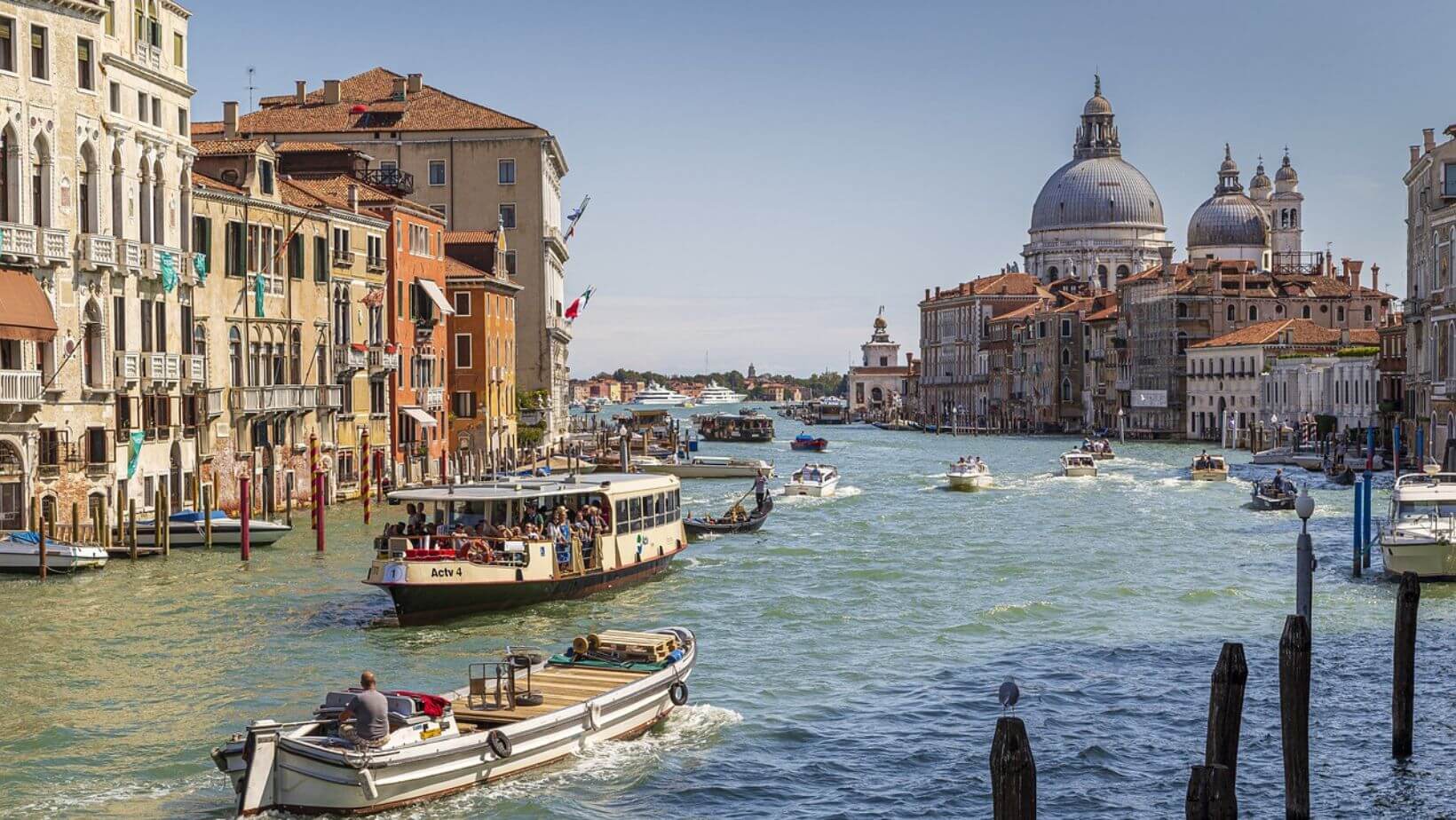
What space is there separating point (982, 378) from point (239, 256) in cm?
10494

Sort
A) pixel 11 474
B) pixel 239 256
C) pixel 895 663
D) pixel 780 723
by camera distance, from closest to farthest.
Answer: pixel 780 723, pixel 895 663, pixel 11 474, pixel 239 256

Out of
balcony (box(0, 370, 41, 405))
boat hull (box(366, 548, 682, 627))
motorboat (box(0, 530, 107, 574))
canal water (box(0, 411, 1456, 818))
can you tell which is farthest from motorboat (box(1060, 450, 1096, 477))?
motorboat (box(0, 530, 107, 574))

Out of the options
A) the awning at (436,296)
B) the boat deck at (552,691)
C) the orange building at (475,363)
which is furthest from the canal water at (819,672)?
the orange building at (475,363)

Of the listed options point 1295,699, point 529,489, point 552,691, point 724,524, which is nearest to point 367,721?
point 552,691

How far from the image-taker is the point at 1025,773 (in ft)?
33.2

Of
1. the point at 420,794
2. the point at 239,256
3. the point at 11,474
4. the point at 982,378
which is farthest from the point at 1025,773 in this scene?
the point at 982,378

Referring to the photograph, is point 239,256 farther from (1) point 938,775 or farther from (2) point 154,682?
(1) point 938,775

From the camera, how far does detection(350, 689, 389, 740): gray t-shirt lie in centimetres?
1406

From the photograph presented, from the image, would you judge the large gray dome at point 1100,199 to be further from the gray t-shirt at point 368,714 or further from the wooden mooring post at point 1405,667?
the gray t-shirt at point 368,714

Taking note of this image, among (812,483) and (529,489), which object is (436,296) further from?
(529,489)

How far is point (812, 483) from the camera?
50594 millimetres

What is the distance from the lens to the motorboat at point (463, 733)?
13898mm

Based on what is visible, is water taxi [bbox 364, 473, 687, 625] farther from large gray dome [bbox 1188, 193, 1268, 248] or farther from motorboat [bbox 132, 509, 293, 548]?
large gray dome [bbox 1188, 193, 1268, 248]

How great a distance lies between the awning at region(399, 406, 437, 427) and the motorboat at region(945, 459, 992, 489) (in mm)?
15058
